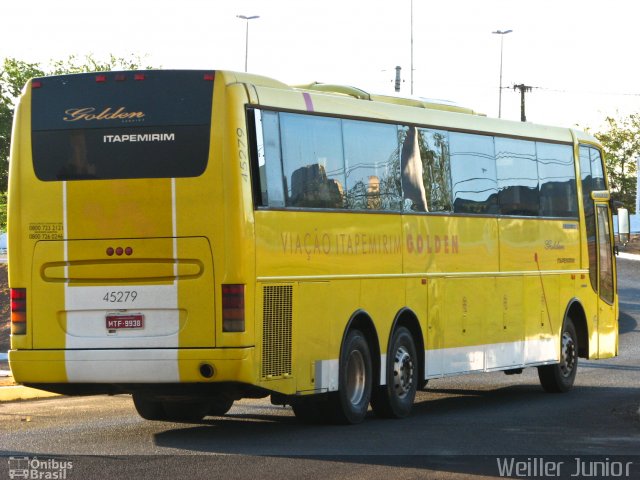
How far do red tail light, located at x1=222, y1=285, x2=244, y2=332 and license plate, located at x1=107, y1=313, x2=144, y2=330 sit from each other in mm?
787

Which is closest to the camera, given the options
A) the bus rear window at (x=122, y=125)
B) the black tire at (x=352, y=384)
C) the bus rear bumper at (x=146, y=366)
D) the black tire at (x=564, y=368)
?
the bus rear bumper at (x=146, y=366)

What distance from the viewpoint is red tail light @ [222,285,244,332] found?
46.4ft

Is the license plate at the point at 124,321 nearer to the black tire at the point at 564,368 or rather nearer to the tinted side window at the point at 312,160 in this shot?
the tinted side window at the point at 312,160

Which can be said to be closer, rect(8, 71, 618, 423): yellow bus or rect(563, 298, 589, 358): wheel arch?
rect(8, 71, 618, 423): yellow bus

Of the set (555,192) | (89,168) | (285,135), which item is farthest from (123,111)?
(555,192)

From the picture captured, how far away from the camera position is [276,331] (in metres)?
14.7

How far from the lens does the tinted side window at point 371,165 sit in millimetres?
16406

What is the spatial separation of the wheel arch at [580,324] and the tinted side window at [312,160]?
25.0 feet

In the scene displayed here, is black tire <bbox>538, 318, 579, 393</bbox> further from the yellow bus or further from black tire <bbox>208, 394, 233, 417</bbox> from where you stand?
black tire <bbox>208, 394, 233, 417</bbox>

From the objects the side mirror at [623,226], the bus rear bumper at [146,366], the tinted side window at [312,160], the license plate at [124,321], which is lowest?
the bus rear bumper at [146,366]

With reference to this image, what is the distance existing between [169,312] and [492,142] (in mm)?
7066

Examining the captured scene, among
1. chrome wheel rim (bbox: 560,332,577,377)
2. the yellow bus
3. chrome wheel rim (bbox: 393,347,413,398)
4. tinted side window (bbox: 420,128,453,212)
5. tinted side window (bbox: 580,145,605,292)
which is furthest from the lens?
tinted side window (bbox: 580,145,605,292)

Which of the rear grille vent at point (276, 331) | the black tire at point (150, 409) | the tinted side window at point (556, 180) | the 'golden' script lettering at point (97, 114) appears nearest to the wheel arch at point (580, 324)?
the tinted side window at point (556, 180)

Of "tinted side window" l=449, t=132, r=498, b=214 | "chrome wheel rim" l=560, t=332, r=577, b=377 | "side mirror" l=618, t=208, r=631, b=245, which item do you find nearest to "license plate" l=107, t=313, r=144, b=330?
"tinted side window" l=449, t=132, r=498, b=214
